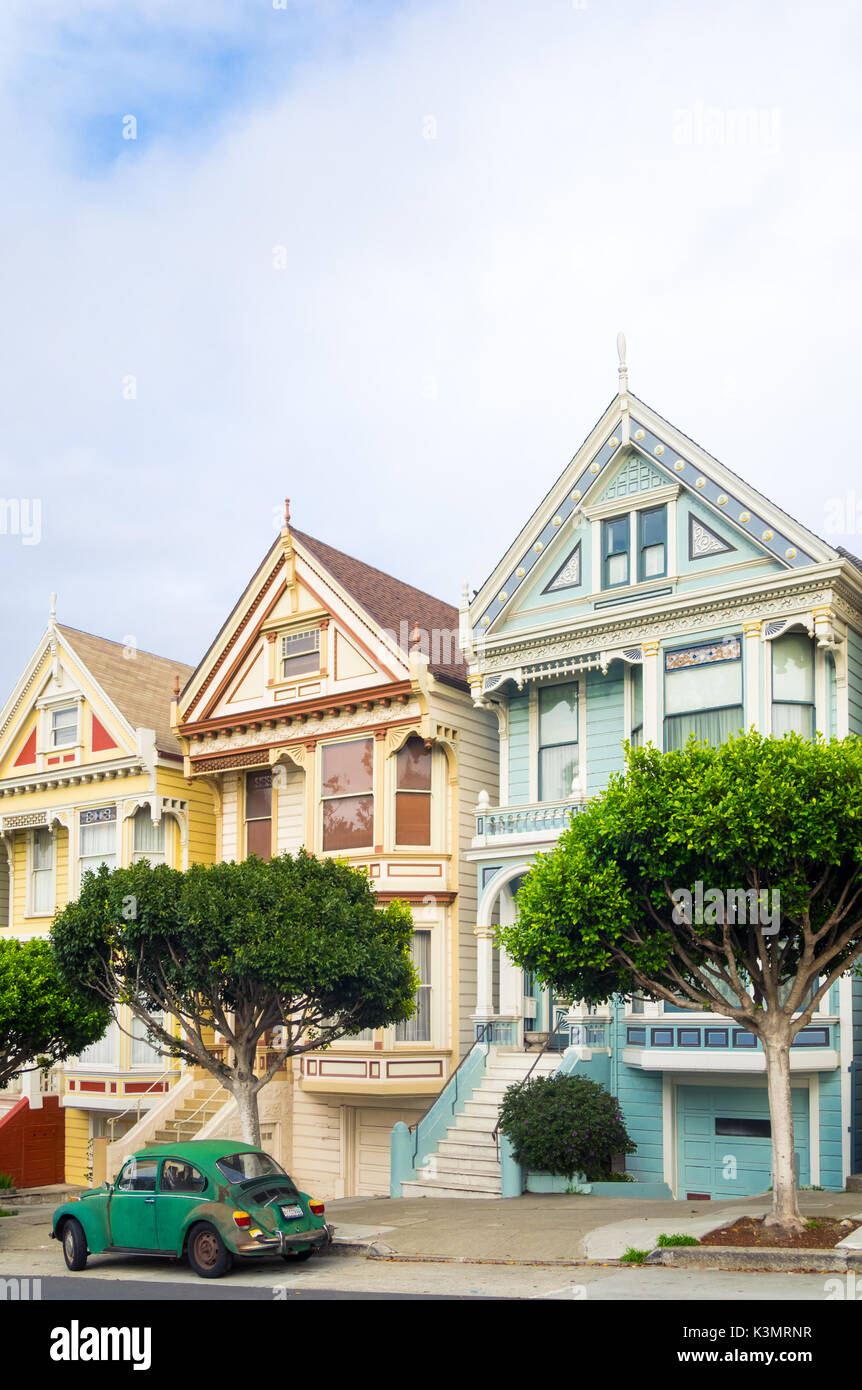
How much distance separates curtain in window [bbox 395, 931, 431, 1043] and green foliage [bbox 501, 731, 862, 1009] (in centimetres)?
916

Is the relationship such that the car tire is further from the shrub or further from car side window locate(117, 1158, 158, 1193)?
the shrub

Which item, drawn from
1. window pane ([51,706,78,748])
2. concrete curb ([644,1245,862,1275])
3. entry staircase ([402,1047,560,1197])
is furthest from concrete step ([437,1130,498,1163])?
window pane ([51,706,78,748])

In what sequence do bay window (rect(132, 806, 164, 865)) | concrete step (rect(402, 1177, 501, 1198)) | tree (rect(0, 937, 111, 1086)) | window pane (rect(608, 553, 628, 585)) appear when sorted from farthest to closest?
1. bay window (rect(132, 806, 164, 865))
2. tree (rect(0, 937, 111, 1086))
3. window pane (rect(608, 553, 628, 585))
4. concrete step (rect(402, 1177, 501, 1198))

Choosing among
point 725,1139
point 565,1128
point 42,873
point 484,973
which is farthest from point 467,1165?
point 42,873

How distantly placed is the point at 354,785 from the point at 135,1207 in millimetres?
11949

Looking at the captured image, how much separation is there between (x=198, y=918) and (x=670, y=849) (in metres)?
7.65

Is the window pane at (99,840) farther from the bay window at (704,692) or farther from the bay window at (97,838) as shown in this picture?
the bay window at (704,692)

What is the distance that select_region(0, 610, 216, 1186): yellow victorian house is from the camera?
3086 cm

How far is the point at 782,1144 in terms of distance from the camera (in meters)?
16.1

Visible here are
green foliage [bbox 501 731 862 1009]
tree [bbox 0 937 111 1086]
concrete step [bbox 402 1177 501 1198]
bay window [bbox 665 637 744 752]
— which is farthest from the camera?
tree [bbox 0 937 111 1086]

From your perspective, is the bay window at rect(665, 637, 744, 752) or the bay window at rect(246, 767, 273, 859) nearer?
the bay window at rect(665, 637, 744, 752)

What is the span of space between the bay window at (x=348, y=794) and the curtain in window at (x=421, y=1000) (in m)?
2.17

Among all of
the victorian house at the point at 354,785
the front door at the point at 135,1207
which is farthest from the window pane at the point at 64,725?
the front door at the point at 135,1207

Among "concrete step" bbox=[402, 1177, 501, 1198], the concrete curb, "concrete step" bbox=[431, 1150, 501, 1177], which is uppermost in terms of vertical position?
the concrete curb
